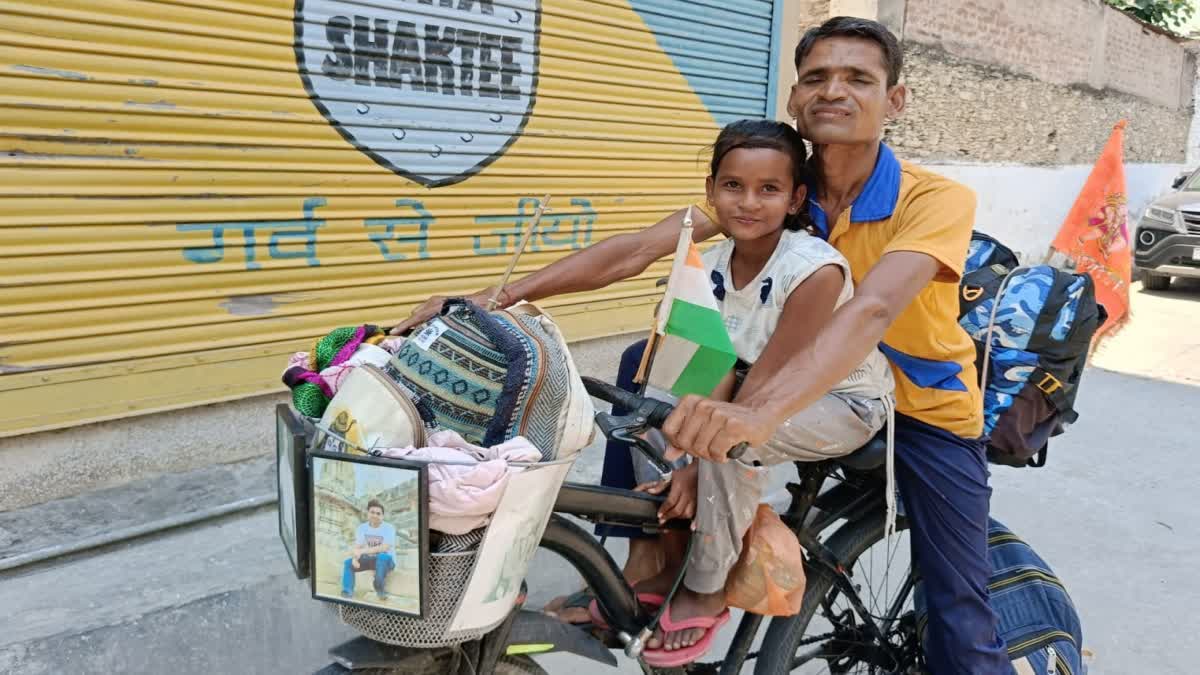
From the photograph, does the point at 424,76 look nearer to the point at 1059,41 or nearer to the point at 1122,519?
the point at 1122,519

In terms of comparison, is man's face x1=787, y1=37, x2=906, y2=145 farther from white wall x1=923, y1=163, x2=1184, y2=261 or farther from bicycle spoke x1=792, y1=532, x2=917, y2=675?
white wall x1=923, y1=163, x2=1184, y2=261

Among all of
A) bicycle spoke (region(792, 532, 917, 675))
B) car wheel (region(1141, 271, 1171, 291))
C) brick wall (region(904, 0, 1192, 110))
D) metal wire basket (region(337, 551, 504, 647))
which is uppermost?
brick wall (region(904, 0, 1192, 110))

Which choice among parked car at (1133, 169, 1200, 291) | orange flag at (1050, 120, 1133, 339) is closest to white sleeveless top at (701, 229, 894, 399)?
orange flag at (1050, 120, 1133, 339)

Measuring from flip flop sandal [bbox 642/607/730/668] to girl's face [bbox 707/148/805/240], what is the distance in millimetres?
837

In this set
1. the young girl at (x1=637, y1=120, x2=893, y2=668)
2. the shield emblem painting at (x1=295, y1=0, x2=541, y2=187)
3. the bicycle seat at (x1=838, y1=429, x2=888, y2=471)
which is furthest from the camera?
the shield emblem painting at (x1=295, y1=0, x2=541, y2=187)

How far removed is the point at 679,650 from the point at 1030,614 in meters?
1.01

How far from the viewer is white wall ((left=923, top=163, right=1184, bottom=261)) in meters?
8.84

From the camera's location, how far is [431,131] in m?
4.11

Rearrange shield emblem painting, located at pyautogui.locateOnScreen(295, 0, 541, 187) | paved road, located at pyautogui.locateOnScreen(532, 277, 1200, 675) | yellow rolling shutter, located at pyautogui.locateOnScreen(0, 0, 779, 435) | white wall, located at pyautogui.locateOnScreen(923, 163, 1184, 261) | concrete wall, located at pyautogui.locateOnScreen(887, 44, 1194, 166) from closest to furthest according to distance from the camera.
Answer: yellow rolling shutter, located at pyautogui.locateOnScreen(0, 0, 779, 435) → paved road, located at pyautogui.locateOnScreen(532, 277, 1200, 675) → shield emblem painting, located at pyautogui.locateOnScreen(295, 0, 541, 187) → concrete wall, located at pyautogui.locateOnScreen(887, 44, 1194, 166) → white wall, located at pyautogui.locateOnScreen(923, 163, 1184, 261)

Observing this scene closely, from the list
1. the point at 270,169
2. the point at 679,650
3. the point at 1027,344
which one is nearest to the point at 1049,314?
the point at 1027,344

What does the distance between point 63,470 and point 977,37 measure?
25.8ft

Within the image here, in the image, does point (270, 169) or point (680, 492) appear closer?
point (680, 492)

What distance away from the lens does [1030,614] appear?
92.9 inches

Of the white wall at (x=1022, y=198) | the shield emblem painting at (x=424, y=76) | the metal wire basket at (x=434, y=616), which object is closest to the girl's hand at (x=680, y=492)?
the metal wire basket at (x=434, y=616)
